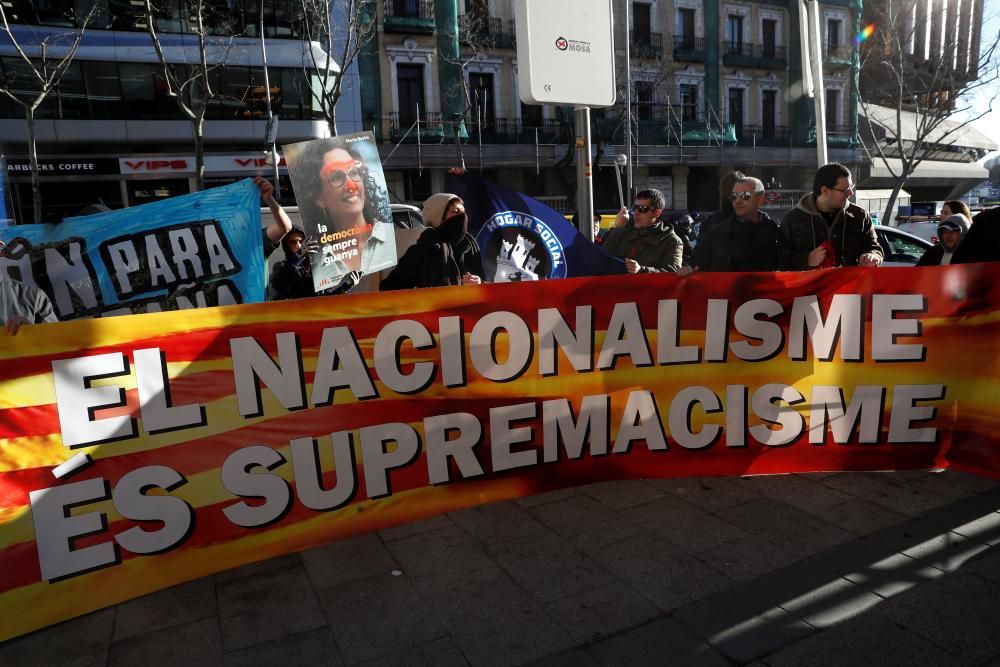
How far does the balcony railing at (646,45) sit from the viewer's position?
32531mm

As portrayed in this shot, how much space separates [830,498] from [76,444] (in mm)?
4024

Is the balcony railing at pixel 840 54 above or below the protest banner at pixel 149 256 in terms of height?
above

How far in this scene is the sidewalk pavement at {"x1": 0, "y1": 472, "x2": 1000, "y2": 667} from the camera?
9.32ft

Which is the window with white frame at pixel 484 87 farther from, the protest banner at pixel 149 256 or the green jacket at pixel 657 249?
the protest banner at pixel 149 256

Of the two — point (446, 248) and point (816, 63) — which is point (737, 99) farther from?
point (446, 248)

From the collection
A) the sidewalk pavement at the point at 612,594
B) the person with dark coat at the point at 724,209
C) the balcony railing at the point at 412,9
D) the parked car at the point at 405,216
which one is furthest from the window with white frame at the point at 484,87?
the sidewalk pavement at the point at 612,594

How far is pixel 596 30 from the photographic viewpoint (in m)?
4.03

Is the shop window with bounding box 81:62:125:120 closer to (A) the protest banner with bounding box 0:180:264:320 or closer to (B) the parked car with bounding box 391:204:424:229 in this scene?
(B) the parked car with bounding box 391:204:424:229

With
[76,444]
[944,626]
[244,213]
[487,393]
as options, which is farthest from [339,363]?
[944,626]

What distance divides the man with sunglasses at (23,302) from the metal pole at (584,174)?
3152 millimetres

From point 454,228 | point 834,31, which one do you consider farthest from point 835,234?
point 834,31

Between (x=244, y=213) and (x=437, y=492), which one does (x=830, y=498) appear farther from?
(x=244, y=213)

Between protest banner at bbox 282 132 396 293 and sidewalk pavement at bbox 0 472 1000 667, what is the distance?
5.49 feet

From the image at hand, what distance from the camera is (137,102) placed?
22844mm
